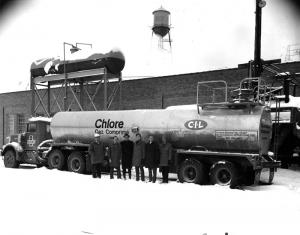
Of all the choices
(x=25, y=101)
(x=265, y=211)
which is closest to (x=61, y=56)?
(x=25, y=101)

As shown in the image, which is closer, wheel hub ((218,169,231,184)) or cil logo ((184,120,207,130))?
wheel hub ((218,169,231,184))

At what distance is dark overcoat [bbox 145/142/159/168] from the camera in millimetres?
13898

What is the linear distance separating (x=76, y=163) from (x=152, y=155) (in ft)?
15.3

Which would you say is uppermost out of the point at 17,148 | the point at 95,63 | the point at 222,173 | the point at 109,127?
the point at 95,63

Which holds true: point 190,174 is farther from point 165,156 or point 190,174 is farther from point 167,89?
point 167,89

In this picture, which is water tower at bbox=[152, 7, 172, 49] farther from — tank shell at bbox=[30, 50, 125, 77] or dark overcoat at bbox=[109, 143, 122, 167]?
dark overcoat at bbox=[109, 143, 122, 167]

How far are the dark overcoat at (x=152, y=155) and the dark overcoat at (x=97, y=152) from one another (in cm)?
211

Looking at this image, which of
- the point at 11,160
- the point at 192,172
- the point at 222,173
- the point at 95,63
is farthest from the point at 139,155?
the point at 95,63

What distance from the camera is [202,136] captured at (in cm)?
1385

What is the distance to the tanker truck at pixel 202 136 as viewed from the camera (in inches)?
516

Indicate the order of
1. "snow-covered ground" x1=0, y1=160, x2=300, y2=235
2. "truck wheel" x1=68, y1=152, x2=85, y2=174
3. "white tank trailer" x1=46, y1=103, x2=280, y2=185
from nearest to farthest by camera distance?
"snow-covered ground" x1=0, y1=160, x2=300, y2=235 < "white tank trailer" x1=46, y1=103, x2=280, y2=185 < "truck wheel" x1=68, y1=152, x2=85, y2=174

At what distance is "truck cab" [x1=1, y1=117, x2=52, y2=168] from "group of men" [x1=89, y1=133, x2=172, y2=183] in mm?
5054

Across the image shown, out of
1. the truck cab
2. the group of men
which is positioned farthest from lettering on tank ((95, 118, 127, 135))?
the truck cab

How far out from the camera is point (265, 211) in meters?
8.98
